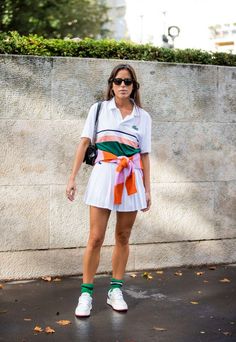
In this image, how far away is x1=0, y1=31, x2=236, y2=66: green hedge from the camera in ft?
21.3

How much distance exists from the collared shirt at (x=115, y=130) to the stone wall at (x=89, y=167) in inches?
49.5

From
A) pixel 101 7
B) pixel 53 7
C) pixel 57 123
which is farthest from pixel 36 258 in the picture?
pixel 101 7

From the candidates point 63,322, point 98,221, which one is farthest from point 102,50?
point 63,322

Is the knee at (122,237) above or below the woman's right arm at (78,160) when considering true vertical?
below

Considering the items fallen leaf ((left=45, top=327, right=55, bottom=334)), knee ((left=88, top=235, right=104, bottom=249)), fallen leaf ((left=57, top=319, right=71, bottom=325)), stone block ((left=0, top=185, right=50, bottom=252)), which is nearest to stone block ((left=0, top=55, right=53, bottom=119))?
stone block ((left=0, top=185, right=50, bottom=252))

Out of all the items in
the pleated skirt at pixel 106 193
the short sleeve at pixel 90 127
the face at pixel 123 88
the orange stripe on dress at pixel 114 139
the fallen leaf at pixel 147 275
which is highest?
the face at pixel 123 88

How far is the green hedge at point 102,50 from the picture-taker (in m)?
6.49

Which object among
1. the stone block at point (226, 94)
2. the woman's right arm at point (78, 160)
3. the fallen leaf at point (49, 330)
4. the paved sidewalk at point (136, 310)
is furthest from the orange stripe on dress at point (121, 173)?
the stone block at point (226, 94)

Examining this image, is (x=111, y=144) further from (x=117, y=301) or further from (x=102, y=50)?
(x=102, y=50)

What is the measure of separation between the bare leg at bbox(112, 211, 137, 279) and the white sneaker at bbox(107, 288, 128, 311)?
130 millimetres

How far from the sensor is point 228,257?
23.8 ft

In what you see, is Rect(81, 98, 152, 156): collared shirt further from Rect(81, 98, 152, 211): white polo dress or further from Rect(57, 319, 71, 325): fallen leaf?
Rect(57, 319, 71, 325): fallen leaf

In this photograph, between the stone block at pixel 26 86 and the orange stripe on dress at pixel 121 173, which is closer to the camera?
the orange stripe on dress at pixel 121 173

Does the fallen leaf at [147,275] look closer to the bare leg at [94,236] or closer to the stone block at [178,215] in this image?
the stone block at [178,215]
